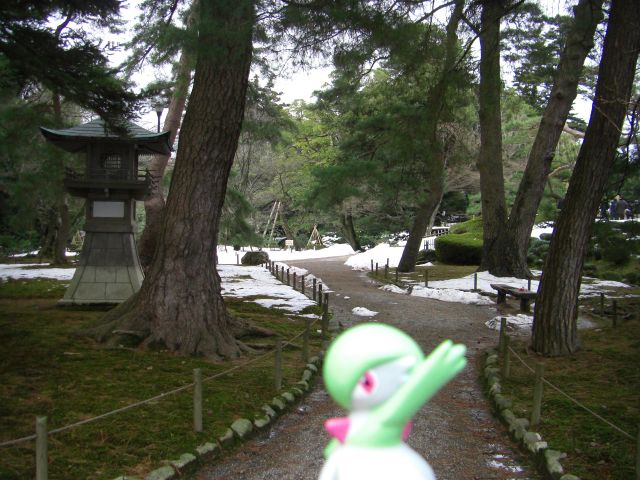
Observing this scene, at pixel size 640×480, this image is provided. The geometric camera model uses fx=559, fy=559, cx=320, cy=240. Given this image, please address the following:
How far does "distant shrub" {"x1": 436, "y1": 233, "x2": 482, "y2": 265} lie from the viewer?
22719 millimetres

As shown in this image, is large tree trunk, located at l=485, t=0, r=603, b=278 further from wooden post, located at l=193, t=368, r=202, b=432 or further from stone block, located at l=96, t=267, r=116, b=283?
wooden post, located at l=193, t=368, r=202, b=432

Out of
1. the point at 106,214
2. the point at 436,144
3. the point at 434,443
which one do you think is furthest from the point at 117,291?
the point at 436,144

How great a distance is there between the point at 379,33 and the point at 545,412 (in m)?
5.38

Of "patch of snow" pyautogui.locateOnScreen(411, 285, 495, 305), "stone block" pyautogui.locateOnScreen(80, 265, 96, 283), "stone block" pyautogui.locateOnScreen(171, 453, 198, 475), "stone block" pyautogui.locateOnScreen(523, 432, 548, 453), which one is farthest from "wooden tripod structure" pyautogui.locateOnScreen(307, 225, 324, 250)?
"stone block" pyautogui.locateOnScreen(171, 453, 198, 475)

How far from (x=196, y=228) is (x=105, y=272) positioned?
183 inches

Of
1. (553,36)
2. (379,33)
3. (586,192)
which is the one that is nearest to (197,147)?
(379,33)

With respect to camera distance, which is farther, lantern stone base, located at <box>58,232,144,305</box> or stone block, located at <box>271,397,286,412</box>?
lantern stone base, located at <box>58,232,144,305</box>

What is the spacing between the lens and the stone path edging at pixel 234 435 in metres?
4.09

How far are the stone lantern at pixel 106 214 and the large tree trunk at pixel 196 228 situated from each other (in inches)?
147

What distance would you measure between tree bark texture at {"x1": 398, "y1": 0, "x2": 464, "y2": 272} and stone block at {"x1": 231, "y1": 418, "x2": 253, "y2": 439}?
7179 millimetres

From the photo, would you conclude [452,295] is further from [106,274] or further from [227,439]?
[227,439]

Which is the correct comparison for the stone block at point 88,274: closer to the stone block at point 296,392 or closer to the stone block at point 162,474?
the stone block at point 296,392

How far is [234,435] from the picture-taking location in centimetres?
491

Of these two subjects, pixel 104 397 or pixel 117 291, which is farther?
pixel 117 291
